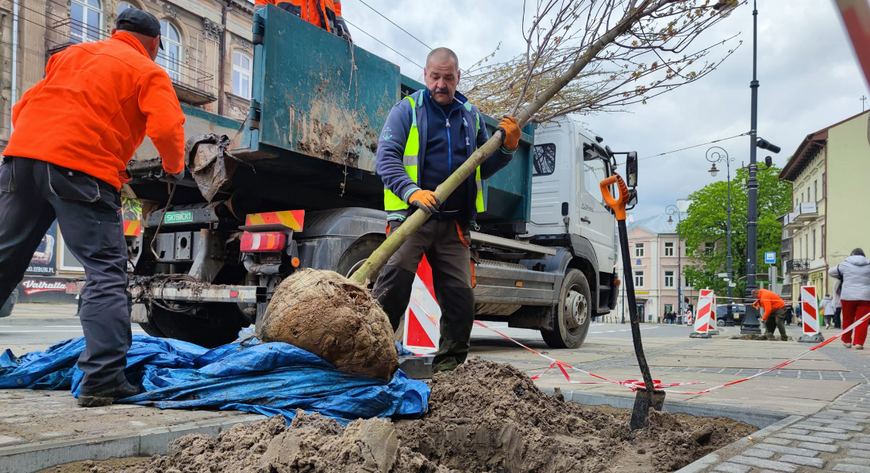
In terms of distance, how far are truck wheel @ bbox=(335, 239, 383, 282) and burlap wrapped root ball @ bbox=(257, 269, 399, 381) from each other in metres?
1.93

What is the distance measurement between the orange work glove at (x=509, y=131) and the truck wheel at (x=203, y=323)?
3290mm

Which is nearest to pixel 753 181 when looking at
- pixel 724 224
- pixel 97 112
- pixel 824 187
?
pixel 97 112

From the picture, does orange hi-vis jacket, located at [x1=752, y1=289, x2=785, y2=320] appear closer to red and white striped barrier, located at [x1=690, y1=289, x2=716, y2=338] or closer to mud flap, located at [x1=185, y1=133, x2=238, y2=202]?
red and white striped barrier, located at [x1=690, y1=289, x2=716, y2=338]

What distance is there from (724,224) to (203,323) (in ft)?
150

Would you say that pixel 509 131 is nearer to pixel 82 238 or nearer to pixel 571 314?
pixel 82 238

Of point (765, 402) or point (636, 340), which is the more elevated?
point (636, 340)

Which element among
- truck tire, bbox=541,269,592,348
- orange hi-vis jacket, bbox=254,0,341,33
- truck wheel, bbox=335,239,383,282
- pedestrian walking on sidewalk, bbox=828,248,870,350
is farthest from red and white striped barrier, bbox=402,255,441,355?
pedestrian walking on sidewalk, bbox=828,248,870,350

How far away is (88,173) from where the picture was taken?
299 cm

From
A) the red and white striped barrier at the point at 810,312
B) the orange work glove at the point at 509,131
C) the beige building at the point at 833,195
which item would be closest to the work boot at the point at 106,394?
the orange work glove at the point at 509,131

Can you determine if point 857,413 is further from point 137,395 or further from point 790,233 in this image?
point 790,233

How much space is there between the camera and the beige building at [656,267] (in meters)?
73.1

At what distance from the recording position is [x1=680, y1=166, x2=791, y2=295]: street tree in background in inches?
1799

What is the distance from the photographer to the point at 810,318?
13.1 meters

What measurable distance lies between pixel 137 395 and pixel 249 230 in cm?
227
